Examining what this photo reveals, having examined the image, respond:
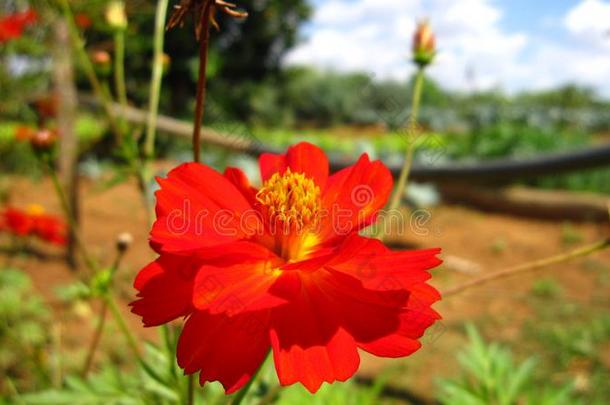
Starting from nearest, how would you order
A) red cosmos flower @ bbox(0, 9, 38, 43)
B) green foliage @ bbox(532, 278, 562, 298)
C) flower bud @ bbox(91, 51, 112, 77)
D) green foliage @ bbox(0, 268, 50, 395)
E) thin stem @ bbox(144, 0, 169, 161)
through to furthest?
thin stem @ bbox(144, 0, 169, 161) < flower bud @ bbox(91, 51, 112, 77) < green foliage @ bbox(0, 268, 50, 395) < red cosmos flower @ bbox(0, 9, 38, 43) < green foliage @ bbox(532, 278, 562, 298)

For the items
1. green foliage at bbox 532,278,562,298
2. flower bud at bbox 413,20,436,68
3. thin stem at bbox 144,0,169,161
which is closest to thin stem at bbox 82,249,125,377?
thin stem at bbox 144,0,169,161

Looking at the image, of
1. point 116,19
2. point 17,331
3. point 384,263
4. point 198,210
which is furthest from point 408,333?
point 17,331

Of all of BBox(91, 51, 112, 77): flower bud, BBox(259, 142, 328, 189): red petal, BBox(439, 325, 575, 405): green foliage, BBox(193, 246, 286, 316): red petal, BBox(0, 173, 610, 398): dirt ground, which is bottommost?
BBox(0, 173, 610, 398): dirt ground

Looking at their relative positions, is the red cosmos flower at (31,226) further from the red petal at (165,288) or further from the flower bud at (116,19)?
the red petal at (165,288)

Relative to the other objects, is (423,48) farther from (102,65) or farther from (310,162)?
(102,65)

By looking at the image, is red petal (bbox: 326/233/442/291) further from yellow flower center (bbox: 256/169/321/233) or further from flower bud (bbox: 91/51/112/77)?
flower bud (bbox: 91/51/112/77)

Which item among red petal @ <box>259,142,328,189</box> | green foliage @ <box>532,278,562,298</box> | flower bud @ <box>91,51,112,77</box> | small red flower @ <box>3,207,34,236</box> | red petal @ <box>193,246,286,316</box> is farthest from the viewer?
green foliage @ <box>532,278,562,298</box>
